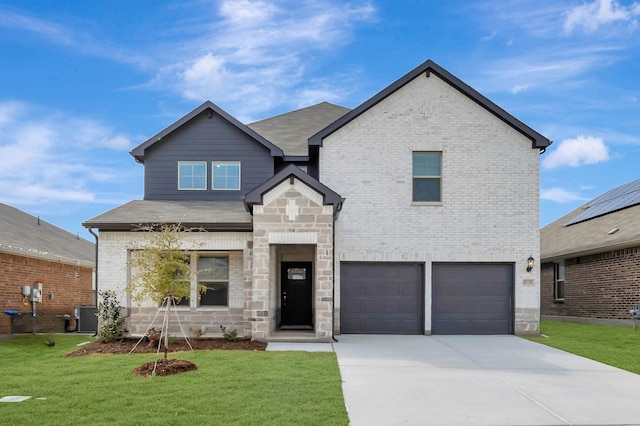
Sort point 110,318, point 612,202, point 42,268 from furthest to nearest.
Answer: point 612,202 → point 42,268 → point 110,318

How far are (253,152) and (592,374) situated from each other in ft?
38.3

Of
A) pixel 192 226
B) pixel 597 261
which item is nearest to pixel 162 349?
pixel 192 226

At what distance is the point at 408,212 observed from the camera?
55.9 ft

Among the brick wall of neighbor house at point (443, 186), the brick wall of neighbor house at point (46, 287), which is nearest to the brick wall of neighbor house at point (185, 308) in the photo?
the brick wall of neighbor house at point (443, 186)

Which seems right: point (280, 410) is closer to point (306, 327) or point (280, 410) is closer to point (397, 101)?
point (306, 327)

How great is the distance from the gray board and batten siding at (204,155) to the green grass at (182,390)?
22.4ft

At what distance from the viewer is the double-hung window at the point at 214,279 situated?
16.3 m

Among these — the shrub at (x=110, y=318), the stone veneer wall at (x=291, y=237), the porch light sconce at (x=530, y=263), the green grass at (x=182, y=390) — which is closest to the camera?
the green grass at (x=182, y=390)

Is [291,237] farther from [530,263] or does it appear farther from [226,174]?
[530,263]

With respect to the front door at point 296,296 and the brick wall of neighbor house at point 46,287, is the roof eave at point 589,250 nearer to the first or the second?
the front door at point 296,296

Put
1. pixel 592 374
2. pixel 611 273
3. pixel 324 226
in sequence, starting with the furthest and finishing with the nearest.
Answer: pixel 611 273 < pixel 324 226 < pixel 592 374

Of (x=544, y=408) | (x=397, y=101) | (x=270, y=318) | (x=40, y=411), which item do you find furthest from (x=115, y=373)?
(x=397, y=101)

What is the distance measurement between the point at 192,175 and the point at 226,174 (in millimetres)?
1111

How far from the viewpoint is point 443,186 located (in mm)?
17172
